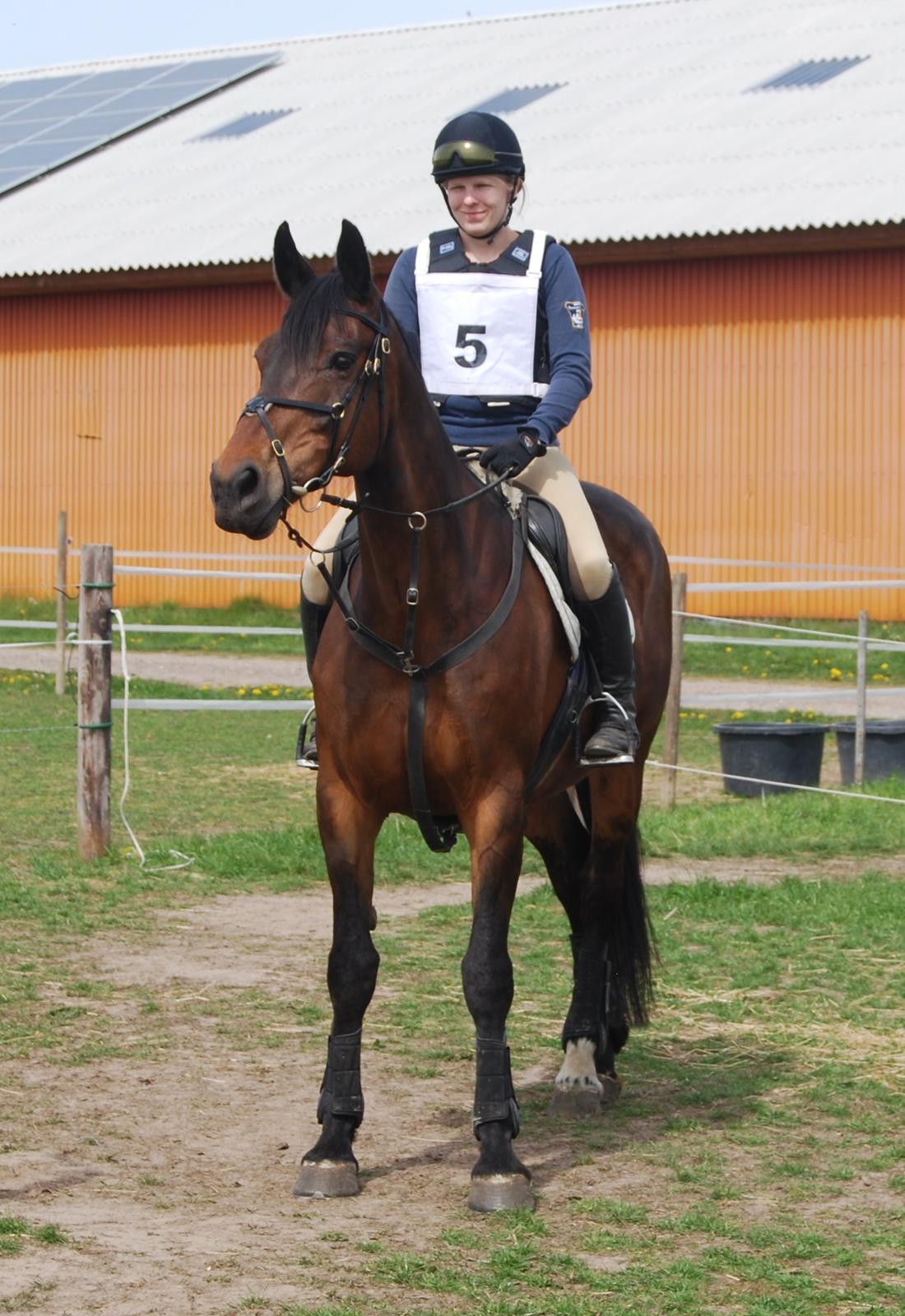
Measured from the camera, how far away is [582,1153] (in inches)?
207

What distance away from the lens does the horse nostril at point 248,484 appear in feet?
13.7

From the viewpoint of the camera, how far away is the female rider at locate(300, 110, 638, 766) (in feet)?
17.2

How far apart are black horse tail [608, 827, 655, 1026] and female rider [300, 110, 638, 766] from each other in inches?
47.0

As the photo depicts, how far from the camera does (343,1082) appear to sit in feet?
16.3

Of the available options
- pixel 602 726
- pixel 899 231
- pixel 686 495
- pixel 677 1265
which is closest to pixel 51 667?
pixel 686 495

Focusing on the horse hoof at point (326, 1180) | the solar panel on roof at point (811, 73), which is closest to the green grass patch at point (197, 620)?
the solar panel on roof at point (811, 73)

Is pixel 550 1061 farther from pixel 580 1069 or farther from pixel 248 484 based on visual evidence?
pixel 248 484

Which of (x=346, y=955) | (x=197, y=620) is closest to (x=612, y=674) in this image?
(x=346, y=955)

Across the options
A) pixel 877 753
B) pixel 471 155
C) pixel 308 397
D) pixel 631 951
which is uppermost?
pixel 471 155

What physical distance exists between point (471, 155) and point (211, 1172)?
2.88m

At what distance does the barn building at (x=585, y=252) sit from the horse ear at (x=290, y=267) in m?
14.0

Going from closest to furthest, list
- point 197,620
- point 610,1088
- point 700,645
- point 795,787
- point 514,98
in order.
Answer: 1. point 610,1088
2. point 795,787
3. point 700,645
4. point 197,620
5. point 514,98

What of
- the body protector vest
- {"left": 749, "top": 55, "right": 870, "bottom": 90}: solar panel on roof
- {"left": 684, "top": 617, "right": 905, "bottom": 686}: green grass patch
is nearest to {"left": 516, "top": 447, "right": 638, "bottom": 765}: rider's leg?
the body protector vest

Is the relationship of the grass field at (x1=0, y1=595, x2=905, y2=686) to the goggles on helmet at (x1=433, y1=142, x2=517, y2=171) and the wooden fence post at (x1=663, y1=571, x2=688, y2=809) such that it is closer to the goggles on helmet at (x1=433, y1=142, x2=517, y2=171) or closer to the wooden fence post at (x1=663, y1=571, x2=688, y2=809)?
the wooden fence post at (x1=663, y1=571, x2=688, y2=809)
